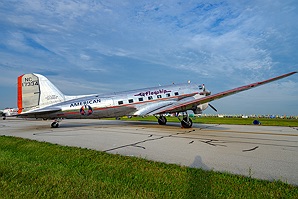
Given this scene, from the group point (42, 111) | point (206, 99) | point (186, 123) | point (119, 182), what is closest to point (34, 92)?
point (42, 111)

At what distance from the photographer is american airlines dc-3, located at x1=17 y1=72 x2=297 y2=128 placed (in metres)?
15.4

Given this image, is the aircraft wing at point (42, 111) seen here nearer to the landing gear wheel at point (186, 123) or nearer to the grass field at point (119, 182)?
the grass field at point (119, 182)

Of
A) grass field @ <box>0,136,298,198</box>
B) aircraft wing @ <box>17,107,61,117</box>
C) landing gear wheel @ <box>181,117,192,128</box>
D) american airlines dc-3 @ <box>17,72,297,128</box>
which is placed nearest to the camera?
grass field @ <box>0,136,298,198</box>

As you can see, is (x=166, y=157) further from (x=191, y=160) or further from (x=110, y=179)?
(x=110, y=179)

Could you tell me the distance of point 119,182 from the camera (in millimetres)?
4070

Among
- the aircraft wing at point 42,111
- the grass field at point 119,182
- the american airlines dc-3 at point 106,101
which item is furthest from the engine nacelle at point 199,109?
the grass field at point 119,182

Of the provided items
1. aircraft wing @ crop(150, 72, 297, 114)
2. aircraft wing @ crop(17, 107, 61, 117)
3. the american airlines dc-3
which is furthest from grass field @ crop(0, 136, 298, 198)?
the american airlines dc-3

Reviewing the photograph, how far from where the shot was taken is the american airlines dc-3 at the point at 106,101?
15.4 metres

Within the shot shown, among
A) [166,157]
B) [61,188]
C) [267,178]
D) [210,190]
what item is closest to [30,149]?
[61,188]

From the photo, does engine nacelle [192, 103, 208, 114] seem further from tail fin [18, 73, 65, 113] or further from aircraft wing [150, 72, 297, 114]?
tail fin [18, 73, 65, 113]

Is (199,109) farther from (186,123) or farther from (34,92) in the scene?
(34,92)

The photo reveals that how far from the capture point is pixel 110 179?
4242mm

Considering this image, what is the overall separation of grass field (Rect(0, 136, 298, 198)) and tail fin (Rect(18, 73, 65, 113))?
1130 centimetres

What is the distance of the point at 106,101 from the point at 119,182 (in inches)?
552
